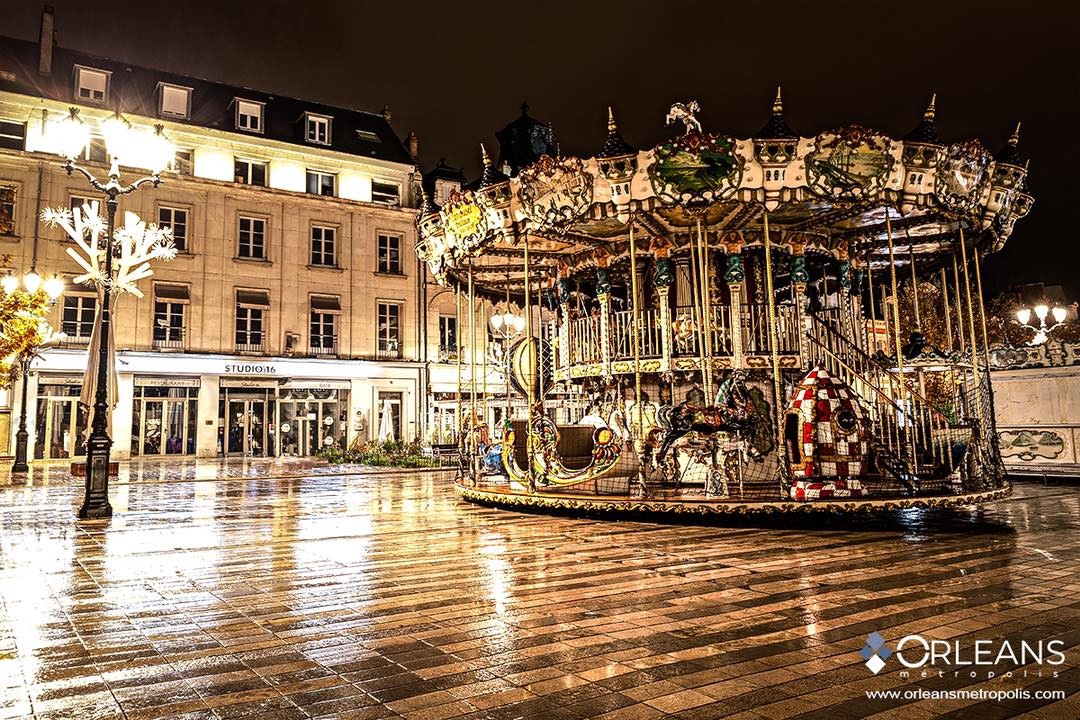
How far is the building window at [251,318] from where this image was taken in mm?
30297

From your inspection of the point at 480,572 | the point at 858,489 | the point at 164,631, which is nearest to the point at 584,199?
the point at 858,489

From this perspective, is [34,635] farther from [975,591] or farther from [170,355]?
[170,355]

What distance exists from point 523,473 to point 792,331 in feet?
17.4

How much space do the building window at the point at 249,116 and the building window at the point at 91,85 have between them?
5114 millimetres

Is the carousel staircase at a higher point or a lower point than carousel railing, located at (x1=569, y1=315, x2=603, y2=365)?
lower

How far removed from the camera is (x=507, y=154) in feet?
63.3

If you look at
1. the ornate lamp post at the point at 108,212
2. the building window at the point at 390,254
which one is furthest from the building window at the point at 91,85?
the ornate lamp post at the point at 108,212

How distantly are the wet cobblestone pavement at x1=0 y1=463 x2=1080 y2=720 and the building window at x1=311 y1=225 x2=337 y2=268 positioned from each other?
→ 2415cm

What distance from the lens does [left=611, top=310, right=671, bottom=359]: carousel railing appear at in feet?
43.1

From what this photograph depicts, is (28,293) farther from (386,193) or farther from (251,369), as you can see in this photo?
(386,193)

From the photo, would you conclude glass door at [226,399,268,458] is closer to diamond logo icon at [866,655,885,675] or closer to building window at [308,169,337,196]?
building window at [308,169,337,196]

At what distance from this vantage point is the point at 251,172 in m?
31.9

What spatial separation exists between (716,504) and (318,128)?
30632mm

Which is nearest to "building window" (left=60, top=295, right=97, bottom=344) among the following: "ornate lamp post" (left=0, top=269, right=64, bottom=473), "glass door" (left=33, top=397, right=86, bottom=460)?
"glass door" (left=33, top=397, right=86, bottom=460)
